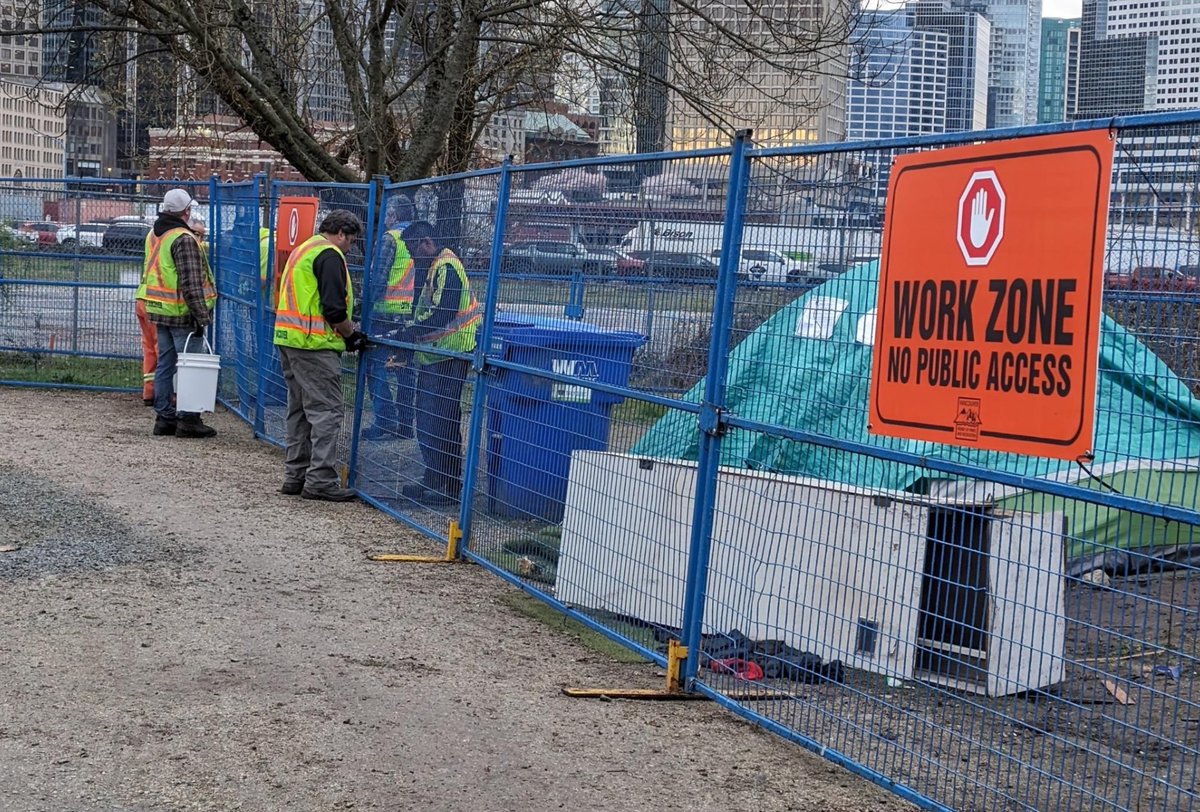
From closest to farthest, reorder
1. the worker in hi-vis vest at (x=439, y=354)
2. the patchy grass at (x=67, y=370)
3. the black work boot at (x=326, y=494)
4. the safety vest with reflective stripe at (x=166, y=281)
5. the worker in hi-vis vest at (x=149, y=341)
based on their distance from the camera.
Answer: the worker in hi-vis vest at (x=439, y=354), the black work boot at (x=326, y=494), the safety vest with reflective stripe at (x=166, y=281), the worker in hi-vis vest at (x=149, y=341), the patchy grass at (x=67, y=370)

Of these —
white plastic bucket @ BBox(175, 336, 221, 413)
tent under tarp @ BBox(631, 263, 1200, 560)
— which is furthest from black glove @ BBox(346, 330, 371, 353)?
tent under tarp @ BBox(631, 263, 1200, 560)

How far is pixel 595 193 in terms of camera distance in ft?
23.3

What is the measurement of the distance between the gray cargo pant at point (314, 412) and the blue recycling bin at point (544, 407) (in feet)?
6.89

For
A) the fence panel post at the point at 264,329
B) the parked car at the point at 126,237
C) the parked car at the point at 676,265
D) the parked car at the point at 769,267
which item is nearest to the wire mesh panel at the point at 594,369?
the parked car at the point at 676,265

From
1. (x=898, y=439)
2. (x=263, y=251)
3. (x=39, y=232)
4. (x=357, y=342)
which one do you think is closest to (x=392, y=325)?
(x=357, y=342)

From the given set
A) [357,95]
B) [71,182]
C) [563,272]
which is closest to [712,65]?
[357,95]

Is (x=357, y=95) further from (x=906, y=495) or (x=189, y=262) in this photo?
(x=906, y=495)

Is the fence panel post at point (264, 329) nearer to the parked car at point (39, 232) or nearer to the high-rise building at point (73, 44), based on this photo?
the parked car at point (39, 232)

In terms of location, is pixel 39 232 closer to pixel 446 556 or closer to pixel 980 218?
pixel 446 556

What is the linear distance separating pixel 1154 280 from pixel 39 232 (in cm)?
1440

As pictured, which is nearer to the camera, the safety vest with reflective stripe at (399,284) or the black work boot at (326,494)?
the safety vest with reflective stripe at (399,284)

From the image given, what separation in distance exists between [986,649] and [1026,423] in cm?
80

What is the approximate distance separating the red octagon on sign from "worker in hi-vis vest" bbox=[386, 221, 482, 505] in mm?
4316

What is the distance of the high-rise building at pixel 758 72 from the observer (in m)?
15.5
